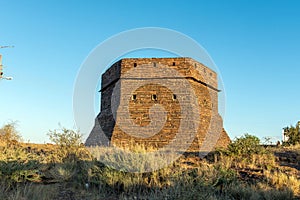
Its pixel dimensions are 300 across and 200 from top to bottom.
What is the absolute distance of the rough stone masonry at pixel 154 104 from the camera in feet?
56.4

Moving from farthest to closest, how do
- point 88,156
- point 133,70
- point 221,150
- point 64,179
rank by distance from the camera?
point 133,70
point 221,150
point 88,156
point 64,179

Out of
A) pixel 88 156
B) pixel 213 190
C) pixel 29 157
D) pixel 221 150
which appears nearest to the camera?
pixel 213 190

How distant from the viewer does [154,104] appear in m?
17.7

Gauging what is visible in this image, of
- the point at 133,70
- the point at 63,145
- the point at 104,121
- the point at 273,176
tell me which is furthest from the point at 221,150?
the point at 104,121

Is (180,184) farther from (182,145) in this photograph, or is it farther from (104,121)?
(104,121)

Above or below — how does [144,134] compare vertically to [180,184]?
above

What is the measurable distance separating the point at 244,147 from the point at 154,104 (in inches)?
316

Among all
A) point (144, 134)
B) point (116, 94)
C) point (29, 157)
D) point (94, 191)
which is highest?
point (116, 94)

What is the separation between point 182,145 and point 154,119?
2119 mm

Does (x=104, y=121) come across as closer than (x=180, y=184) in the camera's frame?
No

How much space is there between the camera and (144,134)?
56.5 ft

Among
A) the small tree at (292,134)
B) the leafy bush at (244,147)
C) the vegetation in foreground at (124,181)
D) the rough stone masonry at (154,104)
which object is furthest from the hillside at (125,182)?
the small tree at (292,134)

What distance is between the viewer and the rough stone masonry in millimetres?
17203

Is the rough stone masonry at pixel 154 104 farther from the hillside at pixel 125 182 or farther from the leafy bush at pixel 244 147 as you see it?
the hillside at pixel 125 182
